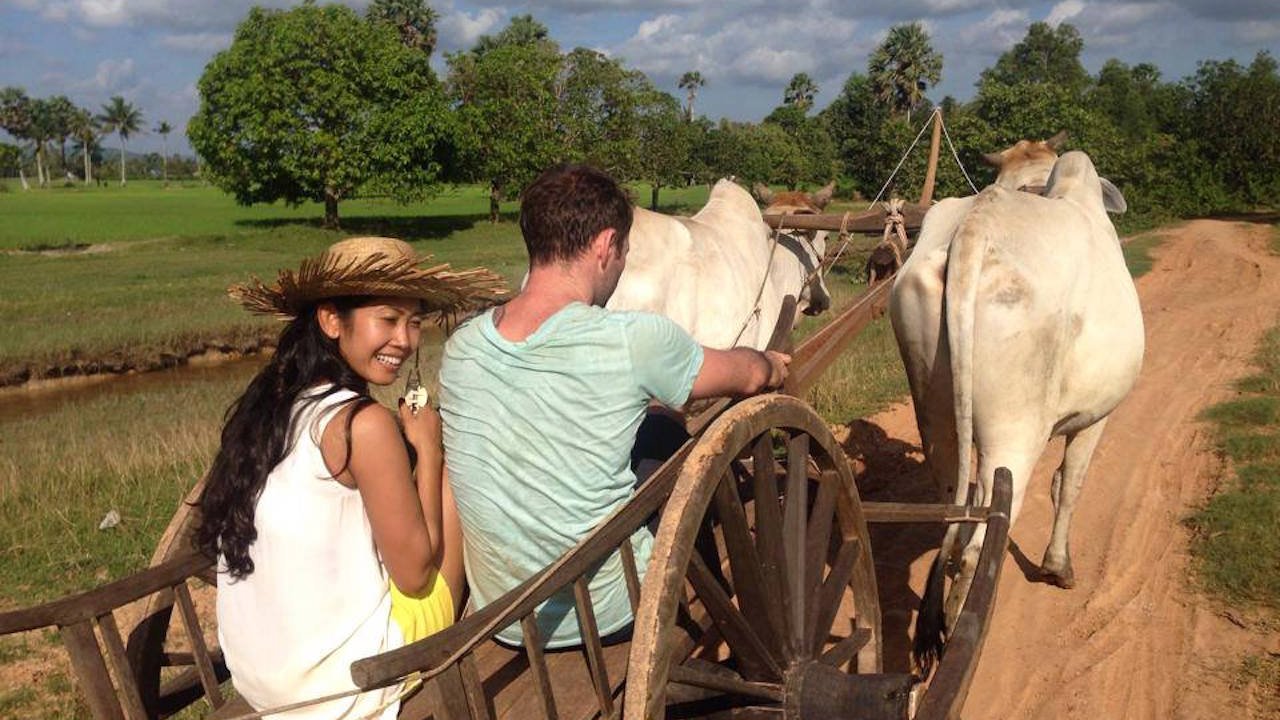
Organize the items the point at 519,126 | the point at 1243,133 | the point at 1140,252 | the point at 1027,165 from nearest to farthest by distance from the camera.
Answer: the point at 1027,165 < the point at 1140,252 < the point at 1243,133 < the point at 519,126

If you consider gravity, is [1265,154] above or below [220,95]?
below

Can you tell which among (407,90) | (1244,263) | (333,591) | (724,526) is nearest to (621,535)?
(724,526)

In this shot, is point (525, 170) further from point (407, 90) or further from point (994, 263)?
point (994, 263)

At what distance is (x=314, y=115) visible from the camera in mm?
31875

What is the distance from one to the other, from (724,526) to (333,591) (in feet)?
3.03

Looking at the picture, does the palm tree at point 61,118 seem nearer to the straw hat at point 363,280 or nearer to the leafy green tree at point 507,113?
the leafy green tree at point 507,113

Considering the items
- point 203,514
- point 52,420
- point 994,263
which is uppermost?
point 994,263

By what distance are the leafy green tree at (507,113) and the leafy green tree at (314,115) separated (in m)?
3.55

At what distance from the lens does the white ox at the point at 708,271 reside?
4855 mm

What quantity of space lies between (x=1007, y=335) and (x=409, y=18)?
5790 cm

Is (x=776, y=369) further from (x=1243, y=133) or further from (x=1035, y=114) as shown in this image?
(x=1243, y=133)

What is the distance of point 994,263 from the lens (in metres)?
3.77

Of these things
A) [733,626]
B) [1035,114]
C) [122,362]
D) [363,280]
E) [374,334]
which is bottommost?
[122,362]

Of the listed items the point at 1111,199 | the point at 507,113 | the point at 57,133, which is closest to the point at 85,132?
the point at 57,133
